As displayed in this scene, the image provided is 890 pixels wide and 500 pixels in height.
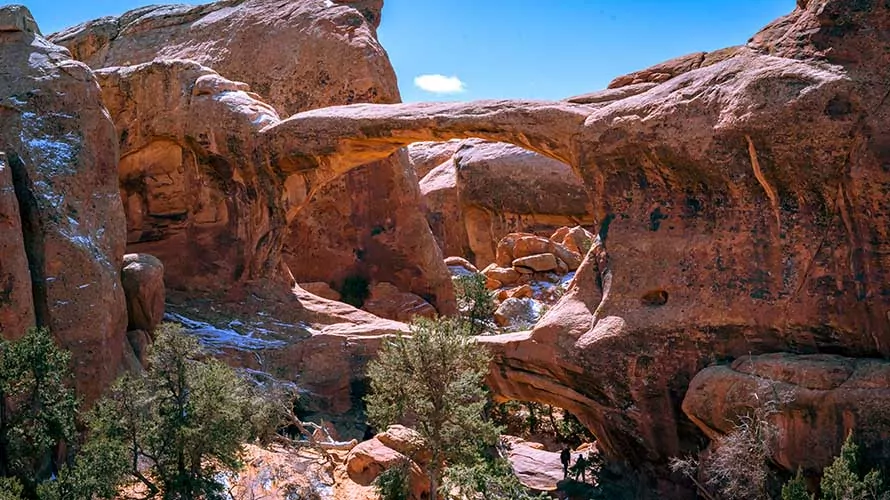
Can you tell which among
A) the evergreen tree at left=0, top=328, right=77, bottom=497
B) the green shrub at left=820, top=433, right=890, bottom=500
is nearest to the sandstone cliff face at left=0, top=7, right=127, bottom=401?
the evergreen tree at left=0, top=328, right=77, bottom=497

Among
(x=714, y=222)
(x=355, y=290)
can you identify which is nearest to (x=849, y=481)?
(x=714, y=222)

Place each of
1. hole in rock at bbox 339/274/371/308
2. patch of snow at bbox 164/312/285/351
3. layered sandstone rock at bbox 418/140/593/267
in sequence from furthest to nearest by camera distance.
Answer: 1. layered sandstone rock at bbox 418/140/593/267
2. hole in rock at bbox 339/274/371/308
3. patch of snow at bbox 164/312/285/351

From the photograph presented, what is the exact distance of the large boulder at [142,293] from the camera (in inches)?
818

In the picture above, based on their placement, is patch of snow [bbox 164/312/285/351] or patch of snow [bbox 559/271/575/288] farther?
patch of snow [bbox 559/271/575/288]

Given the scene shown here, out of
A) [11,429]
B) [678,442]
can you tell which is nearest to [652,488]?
[678,442]

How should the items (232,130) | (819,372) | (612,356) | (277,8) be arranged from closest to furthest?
1. (819,372)
2. (612,356)
3. (232,130)
4. (277,8)

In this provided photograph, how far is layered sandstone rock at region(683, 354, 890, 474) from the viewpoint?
16453 mm

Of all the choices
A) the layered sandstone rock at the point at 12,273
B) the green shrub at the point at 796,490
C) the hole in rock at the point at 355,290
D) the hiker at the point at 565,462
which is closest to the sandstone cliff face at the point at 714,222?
the hiker at the point at 565,462

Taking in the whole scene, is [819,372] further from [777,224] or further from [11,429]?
[11,429]

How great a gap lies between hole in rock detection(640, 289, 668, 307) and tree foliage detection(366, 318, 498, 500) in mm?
3114

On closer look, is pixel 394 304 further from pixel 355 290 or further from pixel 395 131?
pixel 395 131

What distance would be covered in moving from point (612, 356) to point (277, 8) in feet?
53.6

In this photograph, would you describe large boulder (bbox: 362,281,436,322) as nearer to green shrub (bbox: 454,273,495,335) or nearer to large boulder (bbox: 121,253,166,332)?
green shrub (bbox: 454,273,495,335)

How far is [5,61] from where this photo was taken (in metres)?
20.0
